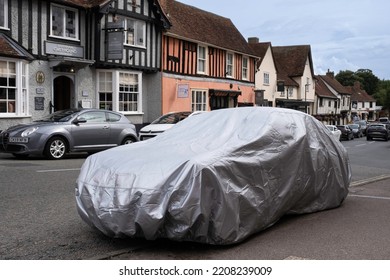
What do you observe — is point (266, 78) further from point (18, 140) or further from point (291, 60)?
point (18, 140)

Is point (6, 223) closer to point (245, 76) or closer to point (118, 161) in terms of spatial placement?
point (118, 161)

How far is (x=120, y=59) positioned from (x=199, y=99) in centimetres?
871

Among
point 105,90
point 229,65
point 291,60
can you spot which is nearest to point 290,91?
point 291,60

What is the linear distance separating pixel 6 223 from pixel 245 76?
29088mm

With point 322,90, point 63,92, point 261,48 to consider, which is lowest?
point 63,92

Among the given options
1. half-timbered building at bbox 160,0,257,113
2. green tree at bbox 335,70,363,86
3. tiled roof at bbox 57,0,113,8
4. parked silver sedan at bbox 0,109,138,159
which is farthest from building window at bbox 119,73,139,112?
green tree at bbox 335,70,363,86

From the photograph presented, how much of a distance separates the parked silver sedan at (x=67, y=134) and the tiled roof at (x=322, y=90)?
1832 inches

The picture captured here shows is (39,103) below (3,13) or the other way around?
below

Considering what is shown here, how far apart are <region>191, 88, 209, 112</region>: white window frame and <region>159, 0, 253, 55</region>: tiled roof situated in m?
3.00

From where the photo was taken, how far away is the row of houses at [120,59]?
17.9 m

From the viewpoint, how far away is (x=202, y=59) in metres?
28.5

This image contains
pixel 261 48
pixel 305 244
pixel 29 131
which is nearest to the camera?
pixel 305 244
